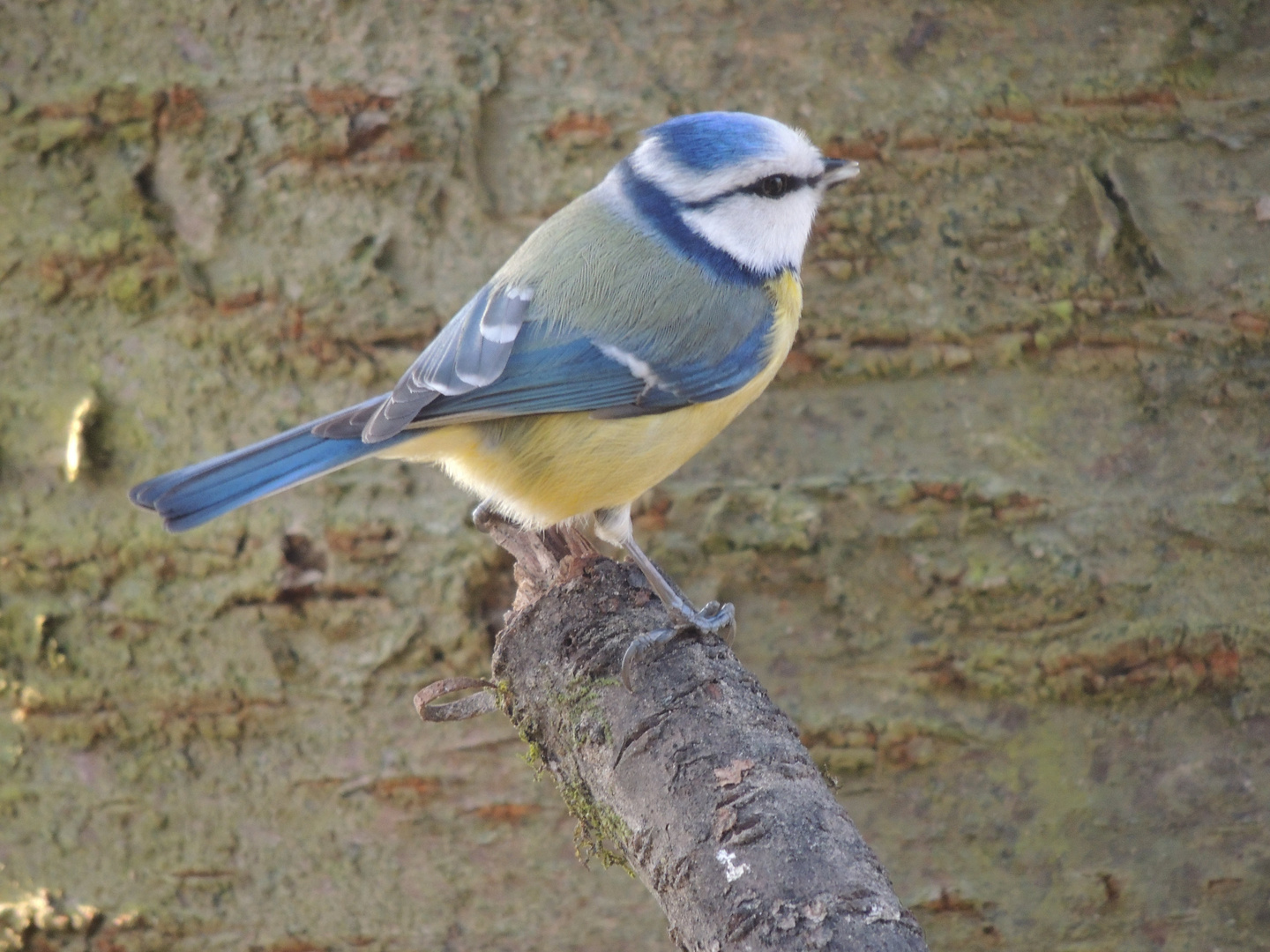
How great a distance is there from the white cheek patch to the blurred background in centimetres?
23

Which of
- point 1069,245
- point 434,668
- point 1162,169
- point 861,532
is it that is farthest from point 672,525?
point 1162,169

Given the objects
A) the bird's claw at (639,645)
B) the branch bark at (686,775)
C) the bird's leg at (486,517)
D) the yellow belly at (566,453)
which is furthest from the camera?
the bird's leg at (486,517)

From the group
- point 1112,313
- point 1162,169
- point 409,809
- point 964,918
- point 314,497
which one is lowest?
point 964,918

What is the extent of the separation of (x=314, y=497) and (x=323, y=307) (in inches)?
13.6

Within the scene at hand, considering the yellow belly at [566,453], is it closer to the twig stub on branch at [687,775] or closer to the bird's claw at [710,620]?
the twig stub on branch at [687,775]

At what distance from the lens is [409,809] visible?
7.19ft

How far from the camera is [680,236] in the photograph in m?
1.93

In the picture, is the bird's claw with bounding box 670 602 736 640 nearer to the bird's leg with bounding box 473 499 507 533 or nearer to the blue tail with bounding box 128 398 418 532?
the bird's leg with bounding box 473 499 507 533

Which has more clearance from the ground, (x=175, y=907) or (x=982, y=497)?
(x=982, y=497)

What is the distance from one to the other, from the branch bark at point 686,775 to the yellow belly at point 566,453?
112mm

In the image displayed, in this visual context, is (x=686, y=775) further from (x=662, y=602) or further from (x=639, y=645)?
(x=662, y=602)

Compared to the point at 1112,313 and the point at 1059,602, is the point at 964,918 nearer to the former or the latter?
the point at 1059,602

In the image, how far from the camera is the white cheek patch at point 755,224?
1920mm

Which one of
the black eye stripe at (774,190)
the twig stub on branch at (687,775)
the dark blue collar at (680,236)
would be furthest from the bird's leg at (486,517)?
the black eye stripe at (774,190)
